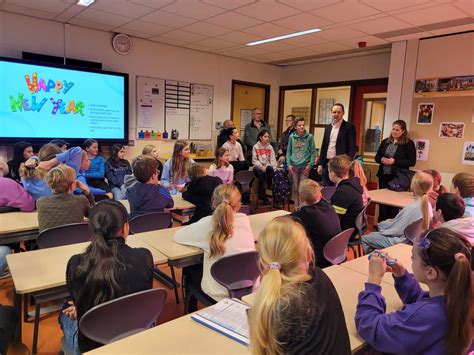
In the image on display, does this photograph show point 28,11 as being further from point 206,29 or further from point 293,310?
point 293,310

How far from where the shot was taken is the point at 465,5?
3713mm

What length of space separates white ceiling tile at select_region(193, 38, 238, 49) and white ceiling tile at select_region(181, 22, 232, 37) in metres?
0.34

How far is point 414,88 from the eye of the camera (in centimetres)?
523

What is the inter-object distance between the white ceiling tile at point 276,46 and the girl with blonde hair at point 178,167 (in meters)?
2.62

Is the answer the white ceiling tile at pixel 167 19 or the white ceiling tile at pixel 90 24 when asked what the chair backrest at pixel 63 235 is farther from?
the white ceiling tile at pixel 90 24

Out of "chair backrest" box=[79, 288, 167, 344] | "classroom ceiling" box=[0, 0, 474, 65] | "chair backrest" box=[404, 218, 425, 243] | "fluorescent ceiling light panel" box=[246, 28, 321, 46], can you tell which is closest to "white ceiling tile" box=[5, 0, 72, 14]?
"classroom ceiling" box=[0, 0, 474, 65]

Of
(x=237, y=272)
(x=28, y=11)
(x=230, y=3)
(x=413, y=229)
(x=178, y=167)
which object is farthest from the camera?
(x=28, y=11)

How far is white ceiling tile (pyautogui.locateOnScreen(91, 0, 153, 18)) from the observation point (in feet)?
13.6

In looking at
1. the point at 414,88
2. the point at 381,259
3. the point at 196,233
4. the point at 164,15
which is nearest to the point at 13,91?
the point at 164,15

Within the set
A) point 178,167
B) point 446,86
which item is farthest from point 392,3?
point 178,167

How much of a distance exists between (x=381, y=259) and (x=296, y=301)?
660 mm

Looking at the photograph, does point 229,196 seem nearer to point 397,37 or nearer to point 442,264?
point 442,264

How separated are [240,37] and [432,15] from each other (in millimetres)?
2599

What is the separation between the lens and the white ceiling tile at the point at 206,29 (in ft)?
16.0
